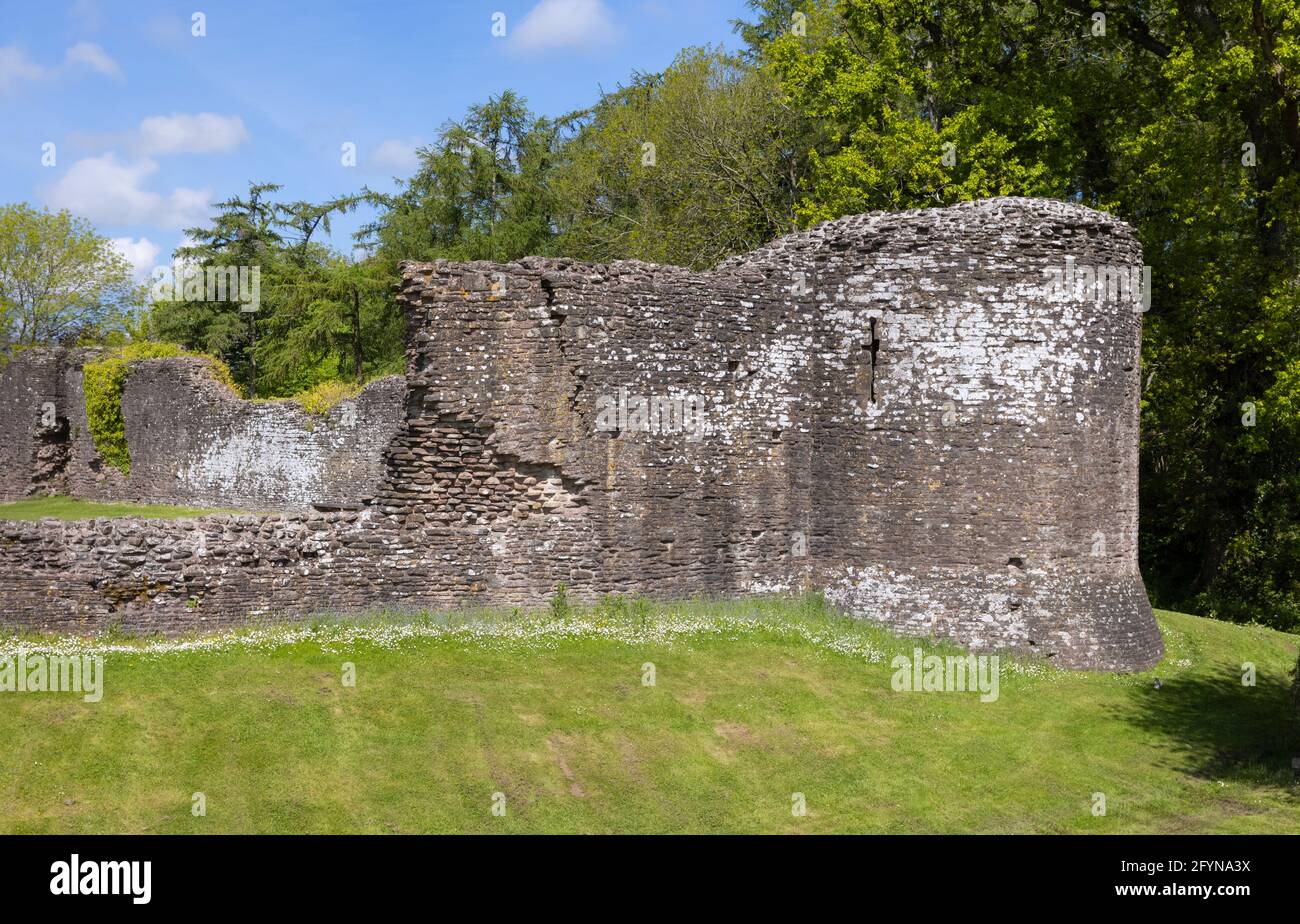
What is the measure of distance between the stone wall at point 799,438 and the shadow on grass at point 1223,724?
870 millimetres

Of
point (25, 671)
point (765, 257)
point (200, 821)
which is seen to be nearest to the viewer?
point (200, 821)

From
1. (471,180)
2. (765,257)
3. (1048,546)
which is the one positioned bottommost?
(1048,546)

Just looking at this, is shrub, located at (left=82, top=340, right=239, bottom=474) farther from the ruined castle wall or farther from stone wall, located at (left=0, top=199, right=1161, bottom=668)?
stone wall, located at (left=0, top=199, right=1161, bottom=668)

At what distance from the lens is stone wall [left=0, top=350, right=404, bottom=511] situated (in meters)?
26.1

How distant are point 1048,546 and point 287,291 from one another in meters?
32.2

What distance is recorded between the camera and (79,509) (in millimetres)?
25500

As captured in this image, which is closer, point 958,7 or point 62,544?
point 62,544

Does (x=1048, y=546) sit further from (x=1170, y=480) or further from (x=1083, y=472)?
(x=1170, y=480)

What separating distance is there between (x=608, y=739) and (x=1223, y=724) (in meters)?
7.18

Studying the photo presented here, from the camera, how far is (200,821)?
340 inches

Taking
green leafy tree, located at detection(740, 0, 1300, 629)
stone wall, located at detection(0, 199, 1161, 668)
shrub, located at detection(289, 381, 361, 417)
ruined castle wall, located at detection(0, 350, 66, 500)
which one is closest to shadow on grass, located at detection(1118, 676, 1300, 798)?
stone wall, located at detection(0, 199, 1161, 668)

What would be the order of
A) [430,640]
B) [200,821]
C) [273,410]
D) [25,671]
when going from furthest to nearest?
1. [273,410]
2. [430,640]
3. [25,671]
4. [200,821]

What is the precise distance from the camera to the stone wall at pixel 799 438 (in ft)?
44.2
